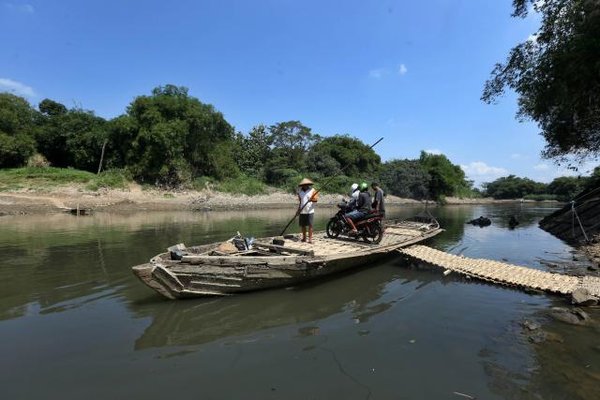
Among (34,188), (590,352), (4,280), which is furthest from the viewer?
(34,188)

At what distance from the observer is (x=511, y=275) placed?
9852 millimetres

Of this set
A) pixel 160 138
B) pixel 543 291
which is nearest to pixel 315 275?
pixel 543 291

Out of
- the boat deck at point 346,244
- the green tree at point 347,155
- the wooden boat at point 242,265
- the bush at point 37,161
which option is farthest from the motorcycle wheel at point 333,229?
the green tree at point 347,155

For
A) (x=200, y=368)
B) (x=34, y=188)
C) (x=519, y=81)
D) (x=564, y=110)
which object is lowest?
(x=200, y=368)

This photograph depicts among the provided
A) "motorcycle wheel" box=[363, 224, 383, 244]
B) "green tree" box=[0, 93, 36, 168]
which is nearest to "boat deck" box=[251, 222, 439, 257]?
"motorcycle wheel" box=[363, 224, 383, 244]

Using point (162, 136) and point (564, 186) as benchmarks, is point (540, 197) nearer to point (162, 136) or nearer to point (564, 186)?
point (564, 186)

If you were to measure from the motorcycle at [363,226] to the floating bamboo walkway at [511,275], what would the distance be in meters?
0.89

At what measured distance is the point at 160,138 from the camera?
4003cm

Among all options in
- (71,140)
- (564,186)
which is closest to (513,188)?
(564,186)

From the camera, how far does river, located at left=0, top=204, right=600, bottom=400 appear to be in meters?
4.81

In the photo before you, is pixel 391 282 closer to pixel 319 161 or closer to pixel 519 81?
pixel 519 81

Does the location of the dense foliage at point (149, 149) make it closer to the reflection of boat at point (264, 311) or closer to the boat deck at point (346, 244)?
the boat deck at point (346, 244)

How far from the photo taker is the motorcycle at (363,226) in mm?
12055

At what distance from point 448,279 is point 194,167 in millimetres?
40288
